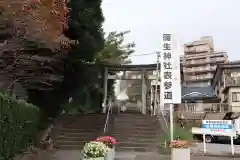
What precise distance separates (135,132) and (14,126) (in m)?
9.14

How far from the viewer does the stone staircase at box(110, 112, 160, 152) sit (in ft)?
55.5

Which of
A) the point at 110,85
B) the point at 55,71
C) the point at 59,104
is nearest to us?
the point at 55,71

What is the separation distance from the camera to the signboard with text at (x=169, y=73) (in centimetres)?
1445

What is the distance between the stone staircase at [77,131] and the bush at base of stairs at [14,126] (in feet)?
9.52

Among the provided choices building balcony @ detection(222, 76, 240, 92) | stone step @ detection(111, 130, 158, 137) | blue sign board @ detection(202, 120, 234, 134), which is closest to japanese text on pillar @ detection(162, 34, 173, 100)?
blue sign board @ detection(202, 120, 234, 134)

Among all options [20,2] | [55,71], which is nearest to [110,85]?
[55,71]

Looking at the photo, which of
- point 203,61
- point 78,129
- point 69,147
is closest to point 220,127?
point 69,147

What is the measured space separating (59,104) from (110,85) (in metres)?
10.0

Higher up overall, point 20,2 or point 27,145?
point 20,2

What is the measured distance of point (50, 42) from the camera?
1149 centimetres

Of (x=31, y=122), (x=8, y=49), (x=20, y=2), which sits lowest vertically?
(x=31, y=122)

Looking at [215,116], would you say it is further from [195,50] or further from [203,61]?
[195,50]

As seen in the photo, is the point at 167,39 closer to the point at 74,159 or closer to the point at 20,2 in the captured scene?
the point at 74,159

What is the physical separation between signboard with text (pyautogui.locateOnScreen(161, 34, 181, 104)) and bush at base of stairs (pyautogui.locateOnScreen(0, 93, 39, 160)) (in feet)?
17.8
